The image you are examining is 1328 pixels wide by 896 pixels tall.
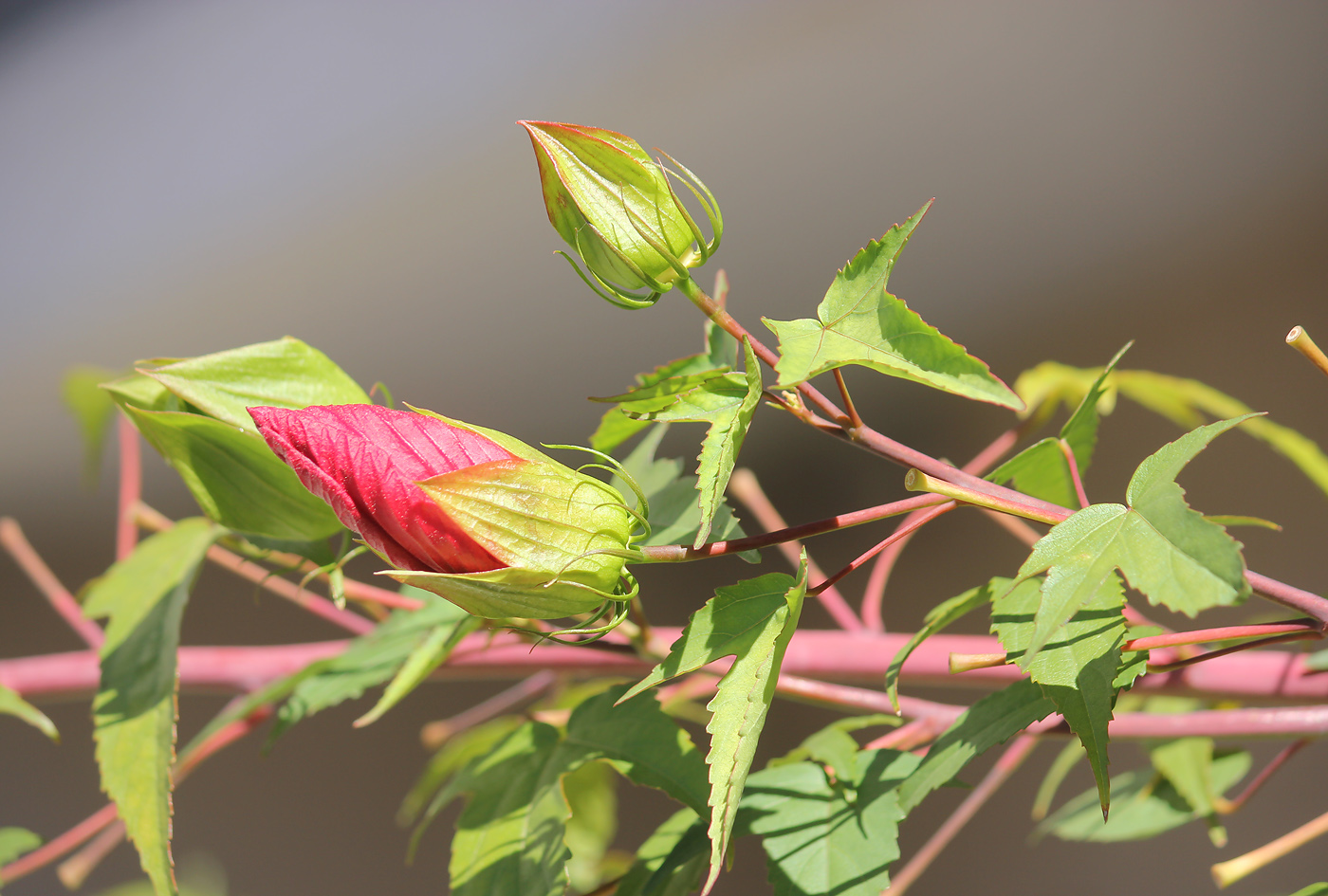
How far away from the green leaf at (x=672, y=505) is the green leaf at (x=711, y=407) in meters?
0.01

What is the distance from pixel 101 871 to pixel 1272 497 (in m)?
1.20

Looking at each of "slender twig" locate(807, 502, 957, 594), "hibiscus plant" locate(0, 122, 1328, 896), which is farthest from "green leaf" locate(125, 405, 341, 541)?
"slender twig" locate(807, 502, 957, 594)

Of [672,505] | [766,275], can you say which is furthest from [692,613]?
[766,275]

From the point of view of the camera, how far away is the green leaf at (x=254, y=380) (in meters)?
0.16

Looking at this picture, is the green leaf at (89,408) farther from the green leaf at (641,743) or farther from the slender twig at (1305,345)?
the slender twig at (1305,345)

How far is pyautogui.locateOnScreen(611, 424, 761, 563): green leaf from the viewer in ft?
0.46

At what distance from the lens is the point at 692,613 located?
6.4 inches

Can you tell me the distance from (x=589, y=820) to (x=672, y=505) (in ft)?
0.76

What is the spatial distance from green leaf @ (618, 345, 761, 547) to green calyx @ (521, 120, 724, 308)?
0.05ft

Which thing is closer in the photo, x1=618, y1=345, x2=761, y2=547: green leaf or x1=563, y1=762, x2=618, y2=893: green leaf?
x1=618, y1=345, x2=761, y2=547: green leaf

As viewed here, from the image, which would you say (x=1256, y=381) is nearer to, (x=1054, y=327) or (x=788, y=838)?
(x=1054, y=327)

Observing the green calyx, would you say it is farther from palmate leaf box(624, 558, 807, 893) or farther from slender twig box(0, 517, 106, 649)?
slender twig box(0, 517, 106, 649)

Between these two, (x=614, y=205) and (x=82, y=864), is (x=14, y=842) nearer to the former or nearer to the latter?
(x=82, y=864)

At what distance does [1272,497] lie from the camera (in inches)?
21.5
